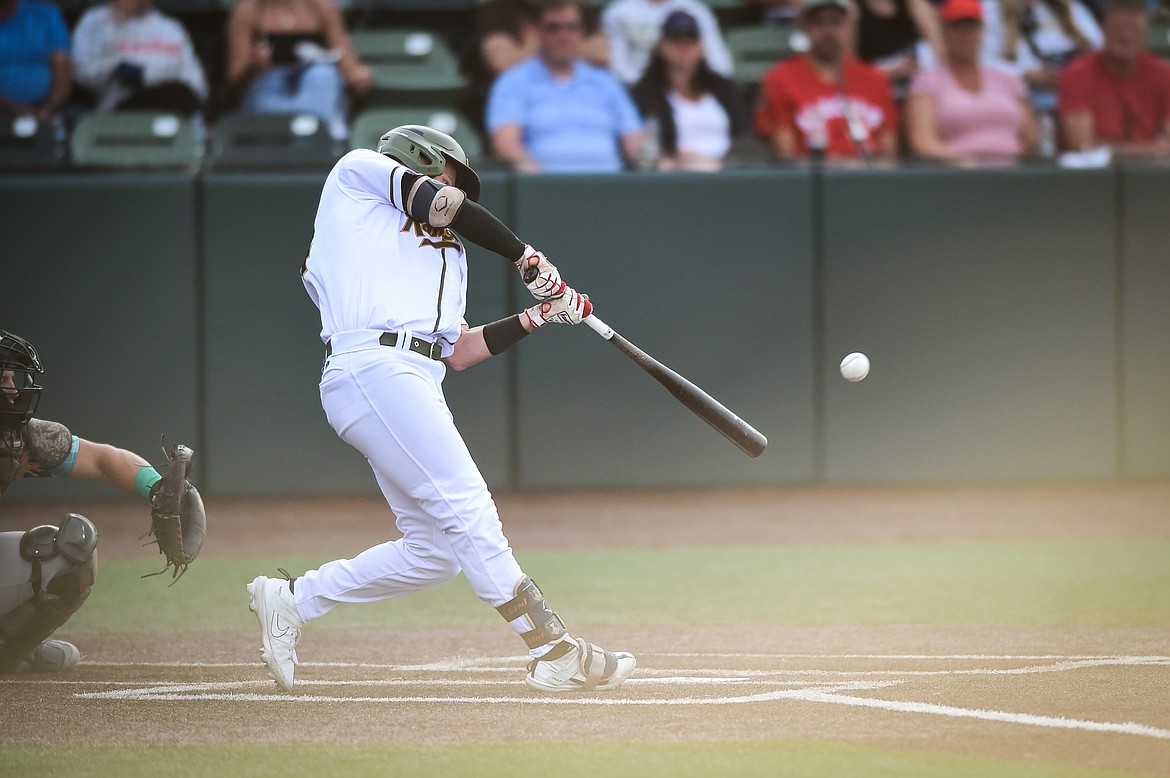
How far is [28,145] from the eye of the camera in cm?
951

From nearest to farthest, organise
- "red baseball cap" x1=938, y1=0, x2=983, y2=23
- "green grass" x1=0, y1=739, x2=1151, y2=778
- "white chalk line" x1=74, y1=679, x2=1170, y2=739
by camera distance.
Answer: "green grass" x1=0, y1=739, x2=1151, y2=778 < "white chalk line" x1=74, y1=679, x2=1170, y2=739 < "red baseball cap" x1=938, y1=0, x2=983, y2=23

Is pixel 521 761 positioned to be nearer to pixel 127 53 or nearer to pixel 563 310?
pixel 563 310

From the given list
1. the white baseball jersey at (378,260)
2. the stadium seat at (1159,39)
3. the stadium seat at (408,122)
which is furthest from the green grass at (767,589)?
the stadium seat at (1159,39)

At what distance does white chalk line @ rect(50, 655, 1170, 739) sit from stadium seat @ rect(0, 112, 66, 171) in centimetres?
528

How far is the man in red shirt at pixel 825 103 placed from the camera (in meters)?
10.1

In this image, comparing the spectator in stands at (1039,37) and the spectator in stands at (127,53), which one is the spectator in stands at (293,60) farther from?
the spectator in stands at (1039,37)

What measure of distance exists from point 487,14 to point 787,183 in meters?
2.73

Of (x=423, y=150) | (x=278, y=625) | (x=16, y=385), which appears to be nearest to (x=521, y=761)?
(x=278, y=625)

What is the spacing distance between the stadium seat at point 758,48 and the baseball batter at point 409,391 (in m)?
6.57

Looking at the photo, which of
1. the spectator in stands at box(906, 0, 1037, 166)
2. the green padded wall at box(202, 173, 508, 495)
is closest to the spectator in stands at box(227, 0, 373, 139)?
the green padded wall at box(202, 173, 508, 495)

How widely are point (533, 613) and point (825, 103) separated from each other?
6.36 metres

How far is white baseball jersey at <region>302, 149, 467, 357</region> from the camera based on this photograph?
4590 mm

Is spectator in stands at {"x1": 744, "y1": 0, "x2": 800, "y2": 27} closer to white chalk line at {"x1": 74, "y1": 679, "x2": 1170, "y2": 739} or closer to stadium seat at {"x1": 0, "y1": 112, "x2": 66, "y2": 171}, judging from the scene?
stadium seat at {"x1": 0, "y1": 112, "x2": 66, "y2": 171}

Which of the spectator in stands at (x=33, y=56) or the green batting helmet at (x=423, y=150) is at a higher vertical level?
the spectator in stands at (x=33, y=56)
